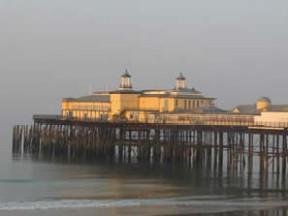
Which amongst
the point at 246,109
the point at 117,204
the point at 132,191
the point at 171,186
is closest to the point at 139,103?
the point at 246,109

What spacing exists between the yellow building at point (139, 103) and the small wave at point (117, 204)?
31059 mm

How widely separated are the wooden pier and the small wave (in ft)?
37.9

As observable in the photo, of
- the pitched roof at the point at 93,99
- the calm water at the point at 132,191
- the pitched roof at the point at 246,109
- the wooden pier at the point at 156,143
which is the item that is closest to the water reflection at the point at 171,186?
the calm water at the point at 132,191

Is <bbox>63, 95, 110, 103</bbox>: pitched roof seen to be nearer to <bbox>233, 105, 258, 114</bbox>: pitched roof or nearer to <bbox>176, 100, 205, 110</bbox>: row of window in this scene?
<bbox>176, 100, 205, 110</bbox>: row of window

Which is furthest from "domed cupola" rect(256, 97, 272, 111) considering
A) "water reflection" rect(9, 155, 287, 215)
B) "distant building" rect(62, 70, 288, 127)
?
"water reflection" rect(9, 155, 287, 215)

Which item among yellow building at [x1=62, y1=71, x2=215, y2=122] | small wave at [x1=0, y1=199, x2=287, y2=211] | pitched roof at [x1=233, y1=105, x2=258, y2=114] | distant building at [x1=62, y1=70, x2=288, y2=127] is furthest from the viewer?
yellow building at [x1=62, y1=71, x2=215, y2=122]

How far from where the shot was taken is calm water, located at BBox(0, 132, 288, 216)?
3562 cm

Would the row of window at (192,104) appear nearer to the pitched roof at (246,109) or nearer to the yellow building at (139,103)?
the yellow building at (139,103)

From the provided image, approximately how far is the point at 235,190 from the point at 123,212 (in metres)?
10.3

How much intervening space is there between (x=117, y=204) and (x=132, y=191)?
18.2 feet

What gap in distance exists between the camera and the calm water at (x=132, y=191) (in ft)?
117

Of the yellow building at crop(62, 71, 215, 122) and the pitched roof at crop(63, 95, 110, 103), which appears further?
the pitched roof at crop(63, 95, 110, 103)

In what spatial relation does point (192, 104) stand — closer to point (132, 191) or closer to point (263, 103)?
point (263, 103)

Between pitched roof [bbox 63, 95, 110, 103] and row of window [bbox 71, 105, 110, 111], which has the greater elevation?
pitched roof [bbox 63, 95, 110, 103]
